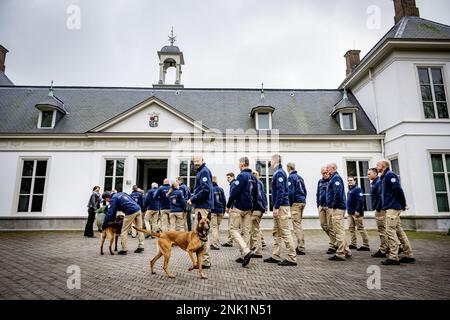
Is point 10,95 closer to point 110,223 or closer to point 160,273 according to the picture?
point 110,223

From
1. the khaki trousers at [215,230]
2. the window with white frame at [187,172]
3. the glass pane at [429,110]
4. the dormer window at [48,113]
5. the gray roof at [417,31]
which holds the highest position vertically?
the gray roof at [417,31]

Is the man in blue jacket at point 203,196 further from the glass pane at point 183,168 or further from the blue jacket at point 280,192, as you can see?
the glass pane at point 183,168

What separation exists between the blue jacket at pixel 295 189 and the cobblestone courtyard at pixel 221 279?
1.50 m

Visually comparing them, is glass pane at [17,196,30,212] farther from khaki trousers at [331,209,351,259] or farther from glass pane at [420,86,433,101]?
glass pane at [420,86,433,101]

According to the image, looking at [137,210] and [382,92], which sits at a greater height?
[382,92]

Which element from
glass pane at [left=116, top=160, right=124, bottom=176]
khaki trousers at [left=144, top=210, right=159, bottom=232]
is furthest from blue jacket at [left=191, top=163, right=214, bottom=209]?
glass pane at [left=116, top=160, right=124, bottom=176]

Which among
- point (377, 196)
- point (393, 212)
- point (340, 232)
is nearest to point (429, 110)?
point (377, 196)

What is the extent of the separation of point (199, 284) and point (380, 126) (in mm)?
14469

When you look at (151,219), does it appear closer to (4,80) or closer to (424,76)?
(424,76)

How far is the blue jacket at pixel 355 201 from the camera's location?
741 cm

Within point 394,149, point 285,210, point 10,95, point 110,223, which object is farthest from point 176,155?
point 10,95

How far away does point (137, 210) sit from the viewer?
7.10 m

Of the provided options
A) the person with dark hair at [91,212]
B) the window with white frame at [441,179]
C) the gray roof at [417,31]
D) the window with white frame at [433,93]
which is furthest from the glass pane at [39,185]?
the window with white frame at [433,93]

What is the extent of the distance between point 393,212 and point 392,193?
439 mm
